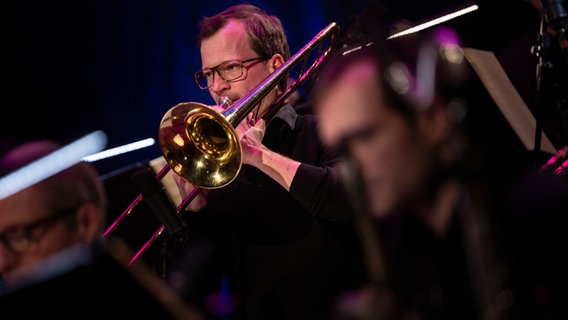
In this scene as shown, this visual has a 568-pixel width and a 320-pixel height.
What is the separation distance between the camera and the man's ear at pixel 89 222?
1.71 meters

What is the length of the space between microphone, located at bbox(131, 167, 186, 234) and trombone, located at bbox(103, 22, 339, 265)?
1.05 feet

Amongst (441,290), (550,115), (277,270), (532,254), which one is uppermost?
(441,290)

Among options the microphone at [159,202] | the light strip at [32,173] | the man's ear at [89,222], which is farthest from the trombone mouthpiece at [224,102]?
the man's ear at [89,222]

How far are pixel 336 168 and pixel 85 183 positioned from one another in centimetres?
98

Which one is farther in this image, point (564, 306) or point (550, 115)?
point (550, 115)

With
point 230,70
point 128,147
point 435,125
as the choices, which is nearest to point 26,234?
point 435,125

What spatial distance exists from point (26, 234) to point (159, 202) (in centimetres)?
64

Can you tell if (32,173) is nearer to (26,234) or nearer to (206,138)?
(26,234)

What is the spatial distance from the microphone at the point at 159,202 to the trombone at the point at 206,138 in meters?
→ 0.32

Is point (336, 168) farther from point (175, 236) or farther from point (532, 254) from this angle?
point (532, 254)

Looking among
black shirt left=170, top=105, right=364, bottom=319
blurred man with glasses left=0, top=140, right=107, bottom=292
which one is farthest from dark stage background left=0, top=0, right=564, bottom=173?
blurred man with glasses left=0, top=140, right=107, bottom=292

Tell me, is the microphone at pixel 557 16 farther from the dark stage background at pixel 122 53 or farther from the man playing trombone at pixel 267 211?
the dark stage background at pixel 122 53

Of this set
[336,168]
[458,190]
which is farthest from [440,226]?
[336,168]

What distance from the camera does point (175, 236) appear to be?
8.14ft
